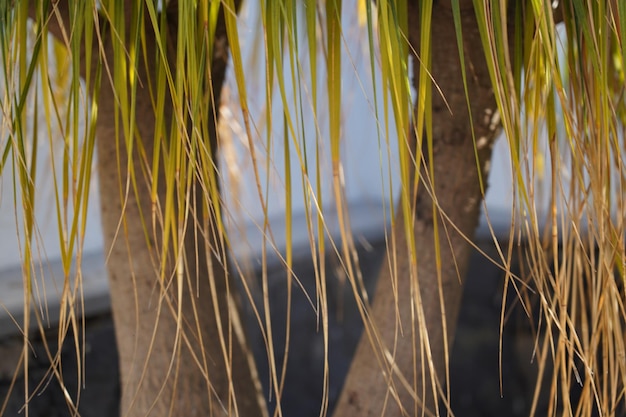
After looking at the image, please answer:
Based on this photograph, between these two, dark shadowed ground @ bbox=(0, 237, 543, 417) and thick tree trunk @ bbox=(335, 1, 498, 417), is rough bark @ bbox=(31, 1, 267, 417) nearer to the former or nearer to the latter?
thick tree trunk @ bbox=(335, 1, 498, 417)

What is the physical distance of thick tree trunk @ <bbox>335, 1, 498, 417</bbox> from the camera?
0.62 metres

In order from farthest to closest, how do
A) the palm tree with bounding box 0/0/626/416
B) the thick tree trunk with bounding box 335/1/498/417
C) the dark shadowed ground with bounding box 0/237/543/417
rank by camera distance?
1. the dark shadowed ground with bounding box 0/237/543/417
2. the thick tree trunk with bounding box 335/1/498/417
3. the palm tree with bounding box 0/0/626/416

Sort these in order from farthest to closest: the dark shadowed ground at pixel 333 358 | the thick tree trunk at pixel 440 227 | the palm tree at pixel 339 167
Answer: the dark shadowed ground at pixel 333 358
the thick tree trunk at pixel 440 227
the palm tree at pixel 339 167

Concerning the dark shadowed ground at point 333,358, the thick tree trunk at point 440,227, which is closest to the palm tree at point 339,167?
the thick tree trunk at point 440,227

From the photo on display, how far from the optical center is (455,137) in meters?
0.64

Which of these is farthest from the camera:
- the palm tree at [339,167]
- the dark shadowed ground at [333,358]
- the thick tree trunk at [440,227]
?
the dark shadowed ground at [333,358]

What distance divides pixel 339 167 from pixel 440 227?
0.20 meters

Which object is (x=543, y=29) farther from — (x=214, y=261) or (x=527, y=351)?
(x=527, y=351)

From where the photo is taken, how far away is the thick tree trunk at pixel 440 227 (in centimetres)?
62

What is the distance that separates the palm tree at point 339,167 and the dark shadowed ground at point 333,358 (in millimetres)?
606

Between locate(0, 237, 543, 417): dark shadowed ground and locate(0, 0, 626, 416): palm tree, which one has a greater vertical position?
locate(0, 0, 626, 416): palm tree

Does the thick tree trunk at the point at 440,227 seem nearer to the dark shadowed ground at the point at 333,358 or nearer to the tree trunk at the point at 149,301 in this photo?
the tree trunk at the point at 149,301

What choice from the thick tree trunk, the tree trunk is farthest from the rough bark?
the thick tree trunk

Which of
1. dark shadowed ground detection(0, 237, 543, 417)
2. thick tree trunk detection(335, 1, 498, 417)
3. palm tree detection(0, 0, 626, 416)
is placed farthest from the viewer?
dark shadowed ground detection(0, 237, 543, 417)
